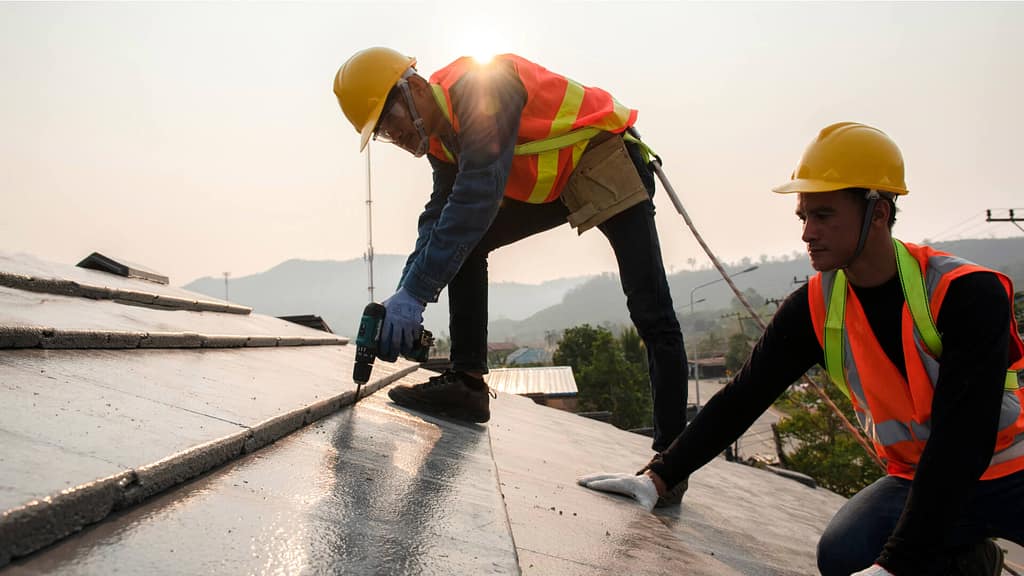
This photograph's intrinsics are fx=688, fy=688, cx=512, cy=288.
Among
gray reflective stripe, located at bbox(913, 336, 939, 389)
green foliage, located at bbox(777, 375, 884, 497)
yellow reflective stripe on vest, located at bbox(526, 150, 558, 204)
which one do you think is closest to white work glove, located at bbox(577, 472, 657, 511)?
gray reflective stripe, located at bbox(913, 336, 939, 389)

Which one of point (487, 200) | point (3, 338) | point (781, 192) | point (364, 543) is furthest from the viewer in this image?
point (487, 200)

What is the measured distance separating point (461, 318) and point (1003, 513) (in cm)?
219

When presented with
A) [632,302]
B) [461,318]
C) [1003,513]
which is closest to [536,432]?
[461,318]

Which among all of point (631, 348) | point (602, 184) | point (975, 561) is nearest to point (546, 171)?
point (602, 184)

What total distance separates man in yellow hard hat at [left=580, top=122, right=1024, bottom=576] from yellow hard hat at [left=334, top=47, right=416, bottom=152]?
1.60 metres

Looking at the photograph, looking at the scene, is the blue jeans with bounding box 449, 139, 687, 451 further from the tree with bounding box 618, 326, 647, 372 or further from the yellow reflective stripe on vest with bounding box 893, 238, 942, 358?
the tree with bounding box 618, 326, 647, 372

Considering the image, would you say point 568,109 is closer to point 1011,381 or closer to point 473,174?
point 473,174

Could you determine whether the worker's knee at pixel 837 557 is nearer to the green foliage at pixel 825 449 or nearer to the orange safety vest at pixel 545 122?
the orange safety vest at pixel 545 122

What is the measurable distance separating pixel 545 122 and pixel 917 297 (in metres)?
1.58

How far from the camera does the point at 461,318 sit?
3322mm

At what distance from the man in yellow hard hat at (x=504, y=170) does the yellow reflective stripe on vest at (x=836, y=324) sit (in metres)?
0.71

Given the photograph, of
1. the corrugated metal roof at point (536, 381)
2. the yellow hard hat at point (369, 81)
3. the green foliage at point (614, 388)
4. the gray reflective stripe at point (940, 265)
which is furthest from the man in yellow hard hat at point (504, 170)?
the green foliage at point (614, 388)

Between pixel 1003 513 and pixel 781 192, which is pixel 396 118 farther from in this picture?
pixel 1003 513

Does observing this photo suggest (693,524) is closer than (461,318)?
Yes
